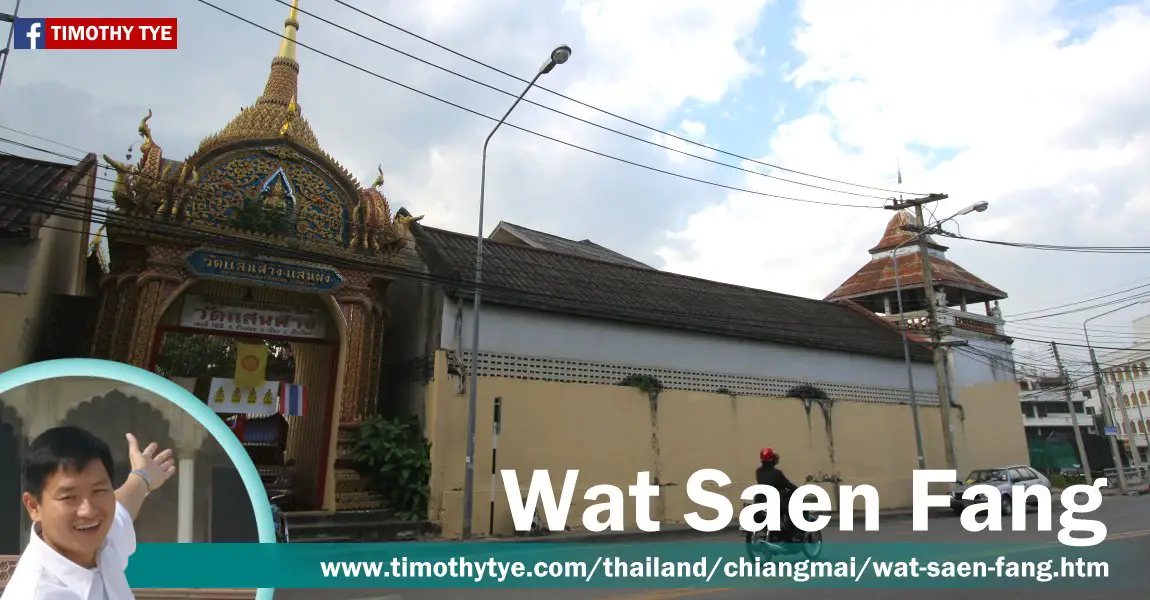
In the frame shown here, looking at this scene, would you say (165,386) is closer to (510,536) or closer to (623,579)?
(623,579)

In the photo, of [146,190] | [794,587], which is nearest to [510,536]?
[794,587]

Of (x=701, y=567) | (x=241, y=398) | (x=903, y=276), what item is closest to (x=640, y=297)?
(x=241, y=398)

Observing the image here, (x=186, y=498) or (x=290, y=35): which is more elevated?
(x=290, y=35)

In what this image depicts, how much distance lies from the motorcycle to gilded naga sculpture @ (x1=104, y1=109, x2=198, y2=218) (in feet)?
36.2

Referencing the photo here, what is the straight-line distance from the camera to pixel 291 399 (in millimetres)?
13898

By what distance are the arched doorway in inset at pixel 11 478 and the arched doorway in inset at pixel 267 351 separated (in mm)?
11917

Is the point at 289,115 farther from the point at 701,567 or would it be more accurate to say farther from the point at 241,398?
the point at 701,567

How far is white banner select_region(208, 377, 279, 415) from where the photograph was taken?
13203mm

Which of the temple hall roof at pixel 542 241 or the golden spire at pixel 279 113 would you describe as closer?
the golden spire at pixel 279 113

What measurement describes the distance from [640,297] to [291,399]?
935 cm

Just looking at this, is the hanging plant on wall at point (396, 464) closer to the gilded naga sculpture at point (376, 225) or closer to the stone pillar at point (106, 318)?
the gilded naga sculpture at point (376, 225)

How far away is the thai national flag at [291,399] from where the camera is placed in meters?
13.8

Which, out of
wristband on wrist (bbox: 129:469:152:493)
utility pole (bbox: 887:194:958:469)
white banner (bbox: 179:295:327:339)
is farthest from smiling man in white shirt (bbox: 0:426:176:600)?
utility pole (bbox: 887:194:958:469)

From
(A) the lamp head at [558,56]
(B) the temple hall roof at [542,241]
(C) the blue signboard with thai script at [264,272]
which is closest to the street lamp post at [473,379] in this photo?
(A) the lamp head at [558,56]
